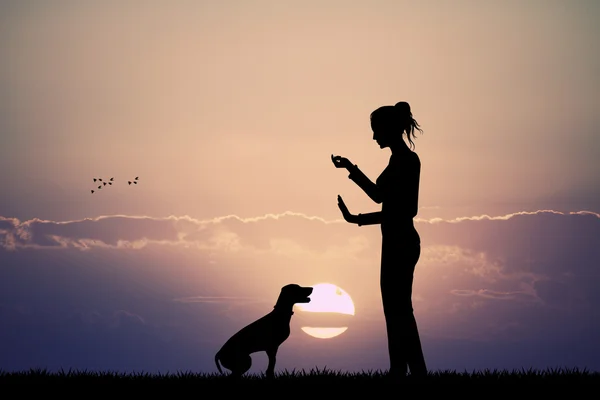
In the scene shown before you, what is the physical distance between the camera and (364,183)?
10.1 meters

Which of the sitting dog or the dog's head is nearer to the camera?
the sitting dog

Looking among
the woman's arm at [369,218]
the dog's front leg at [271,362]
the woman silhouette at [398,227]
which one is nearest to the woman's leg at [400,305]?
the woman silhouette at [398,227]

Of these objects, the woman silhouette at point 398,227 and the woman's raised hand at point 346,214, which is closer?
the woman silhouette at point 398,227

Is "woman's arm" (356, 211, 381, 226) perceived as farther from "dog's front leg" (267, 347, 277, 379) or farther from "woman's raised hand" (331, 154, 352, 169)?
"dog's front leg" (267, 347, 277, 379)

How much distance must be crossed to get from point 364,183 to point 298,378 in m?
2.97

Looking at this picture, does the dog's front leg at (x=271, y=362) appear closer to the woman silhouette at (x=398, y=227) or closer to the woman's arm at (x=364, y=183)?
the woman silhouette at (x=398, y=227)

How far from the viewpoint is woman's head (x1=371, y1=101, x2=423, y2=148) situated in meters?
10.1

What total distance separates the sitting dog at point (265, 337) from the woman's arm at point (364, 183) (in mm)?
1664

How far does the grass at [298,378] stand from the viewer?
35.1 feet

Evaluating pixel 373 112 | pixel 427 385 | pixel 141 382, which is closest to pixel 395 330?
pixel 427 385

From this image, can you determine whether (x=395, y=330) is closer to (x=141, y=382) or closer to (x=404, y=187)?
(x=404, y=187)

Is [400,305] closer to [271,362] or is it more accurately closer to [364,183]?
[364,183]

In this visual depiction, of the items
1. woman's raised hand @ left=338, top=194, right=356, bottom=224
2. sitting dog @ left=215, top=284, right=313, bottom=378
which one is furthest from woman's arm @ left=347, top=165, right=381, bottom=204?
sitting dog @ left=215, top=284, right=313, bottom=378

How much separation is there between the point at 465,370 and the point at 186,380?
4.06m
